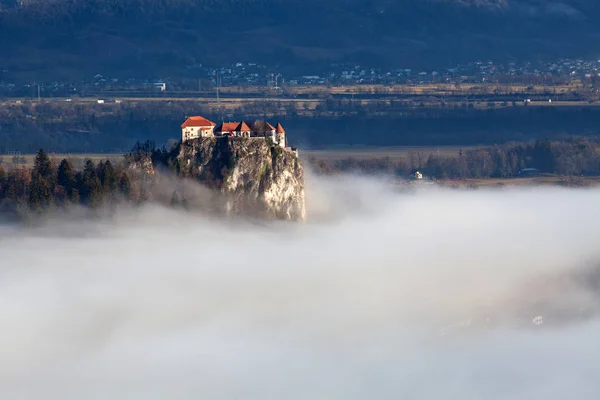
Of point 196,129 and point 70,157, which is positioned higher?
point 196,129

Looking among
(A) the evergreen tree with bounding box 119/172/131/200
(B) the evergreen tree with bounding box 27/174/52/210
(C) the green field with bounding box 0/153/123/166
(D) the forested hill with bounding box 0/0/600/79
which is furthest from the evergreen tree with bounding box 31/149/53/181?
(D) the forested hill with bounding box 0/0/600/79

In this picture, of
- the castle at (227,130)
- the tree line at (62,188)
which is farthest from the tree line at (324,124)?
the tree line at (62,188)

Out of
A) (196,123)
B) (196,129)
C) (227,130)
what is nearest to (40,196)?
(196,129)

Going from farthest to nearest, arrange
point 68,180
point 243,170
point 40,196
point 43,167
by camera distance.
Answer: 1. point 43,167
2. point 243,170
3. point 68,180
4. point 40,196

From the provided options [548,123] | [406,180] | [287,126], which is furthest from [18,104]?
[406,180]

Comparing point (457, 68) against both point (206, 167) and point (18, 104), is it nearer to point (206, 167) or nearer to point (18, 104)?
point (18, 104)

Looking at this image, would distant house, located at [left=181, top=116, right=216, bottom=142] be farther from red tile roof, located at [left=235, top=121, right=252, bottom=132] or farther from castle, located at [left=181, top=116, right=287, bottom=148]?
red tile roof, located at [left=235, top=121, right=252, bottom=132]

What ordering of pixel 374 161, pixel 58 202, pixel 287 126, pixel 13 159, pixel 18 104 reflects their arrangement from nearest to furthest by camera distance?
pixel 58 202
pixel 13 159
pixel 374 161
pixel 287 126
pixel 18 104

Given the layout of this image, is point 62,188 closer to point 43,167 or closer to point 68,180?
point 68,180
